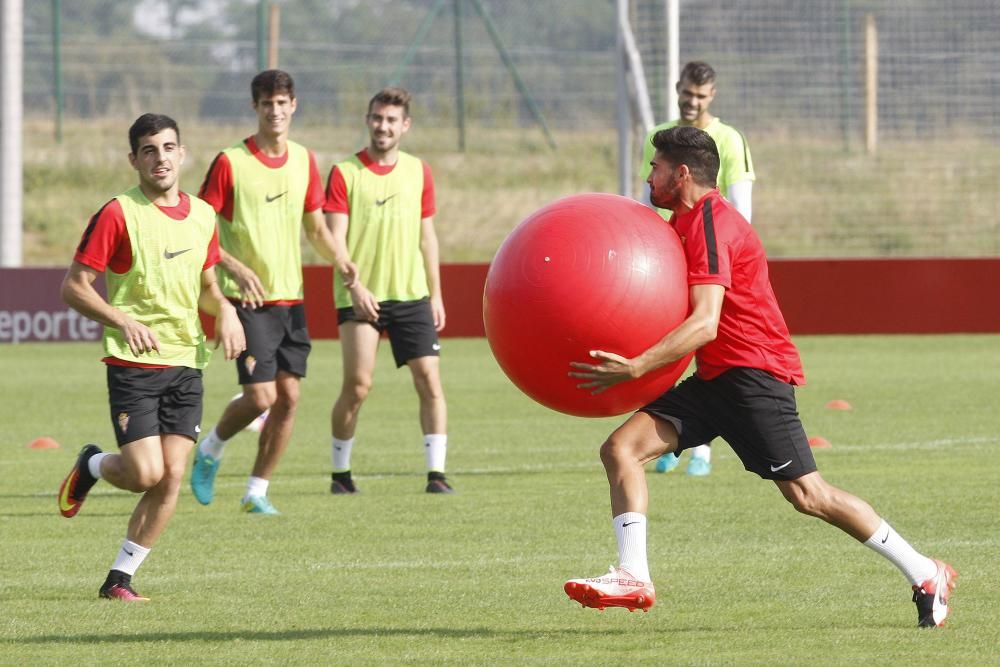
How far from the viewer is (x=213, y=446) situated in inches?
413

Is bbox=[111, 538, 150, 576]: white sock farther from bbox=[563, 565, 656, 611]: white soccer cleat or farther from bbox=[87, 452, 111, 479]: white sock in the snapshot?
bbox=[563, 565, 656, 611]: white soccer cleat

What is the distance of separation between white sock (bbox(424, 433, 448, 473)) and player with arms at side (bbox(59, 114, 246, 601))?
317 centimetres

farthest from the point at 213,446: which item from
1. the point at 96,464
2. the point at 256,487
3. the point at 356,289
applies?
the point at 96,464

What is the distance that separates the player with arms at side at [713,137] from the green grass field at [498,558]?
1490mm

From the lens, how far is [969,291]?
22.1 metres

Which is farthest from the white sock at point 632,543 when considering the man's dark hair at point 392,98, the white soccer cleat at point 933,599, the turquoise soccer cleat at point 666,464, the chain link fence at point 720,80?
the chain link fence at point 720,80

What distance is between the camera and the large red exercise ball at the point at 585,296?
6.48 meters

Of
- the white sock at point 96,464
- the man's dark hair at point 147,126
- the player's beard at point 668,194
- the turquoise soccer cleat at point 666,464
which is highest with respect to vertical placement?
the man's dark hair at point 147,126

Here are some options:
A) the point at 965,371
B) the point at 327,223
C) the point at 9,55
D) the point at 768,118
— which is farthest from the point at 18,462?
the point at 768,118

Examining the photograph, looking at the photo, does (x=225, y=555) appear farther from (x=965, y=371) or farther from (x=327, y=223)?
(x=965, y=371)

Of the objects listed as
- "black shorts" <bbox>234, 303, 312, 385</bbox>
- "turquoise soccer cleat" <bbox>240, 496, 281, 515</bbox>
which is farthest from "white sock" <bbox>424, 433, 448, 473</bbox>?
"turquoise soccer cleat" <bbox>240, 496, 281, 515</bbox>

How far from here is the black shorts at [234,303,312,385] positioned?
10148 mm

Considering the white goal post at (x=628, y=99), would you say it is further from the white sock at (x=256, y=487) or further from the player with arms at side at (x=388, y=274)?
the white sock at (x=256, y=487)

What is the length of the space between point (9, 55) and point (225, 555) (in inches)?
645
